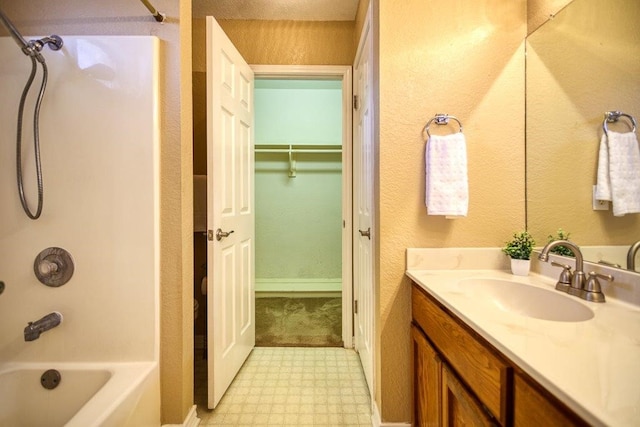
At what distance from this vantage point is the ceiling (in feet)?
5.88

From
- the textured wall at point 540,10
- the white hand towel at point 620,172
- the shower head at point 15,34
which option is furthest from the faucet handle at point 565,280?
the shower head at point 15,34

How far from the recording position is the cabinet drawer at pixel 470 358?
645 millimetres

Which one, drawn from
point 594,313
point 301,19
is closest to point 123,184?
point 301,19

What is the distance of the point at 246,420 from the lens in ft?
4.52

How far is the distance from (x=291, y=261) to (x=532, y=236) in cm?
248

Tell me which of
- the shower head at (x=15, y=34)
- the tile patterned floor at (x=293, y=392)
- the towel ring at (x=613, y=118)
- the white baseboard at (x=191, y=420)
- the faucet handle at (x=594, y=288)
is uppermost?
the shower head at (x=15, y=34)

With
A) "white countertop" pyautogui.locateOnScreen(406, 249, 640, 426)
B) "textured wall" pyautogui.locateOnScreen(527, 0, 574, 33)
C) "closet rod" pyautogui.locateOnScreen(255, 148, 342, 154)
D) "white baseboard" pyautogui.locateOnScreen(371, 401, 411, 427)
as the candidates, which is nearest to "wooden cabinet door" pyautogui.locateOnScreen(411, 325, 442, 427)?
"white baseboard" pyautogui.locateOnScreen(371, 401, 411, 427)

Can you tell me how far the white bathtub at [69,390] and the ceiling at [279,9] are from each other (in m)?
2.13

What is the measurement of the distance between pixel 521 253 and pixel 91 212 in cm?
187

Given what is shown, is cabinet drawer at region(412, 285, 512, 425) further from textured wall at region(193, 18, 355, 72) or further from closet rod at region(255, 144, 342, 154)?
closet rod at region(255, 144, 342, 154)

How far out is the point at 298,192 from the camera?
3.28 m

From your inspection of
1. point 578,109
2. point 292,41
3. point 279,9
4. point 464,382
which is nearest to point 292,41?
point 292,41

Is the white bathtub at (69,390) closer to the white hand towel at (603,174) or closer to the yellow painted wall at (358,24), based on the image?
the white hand towel at (603,174)

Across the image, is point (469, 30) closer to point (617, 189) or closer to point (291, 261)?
point (617, 189)
